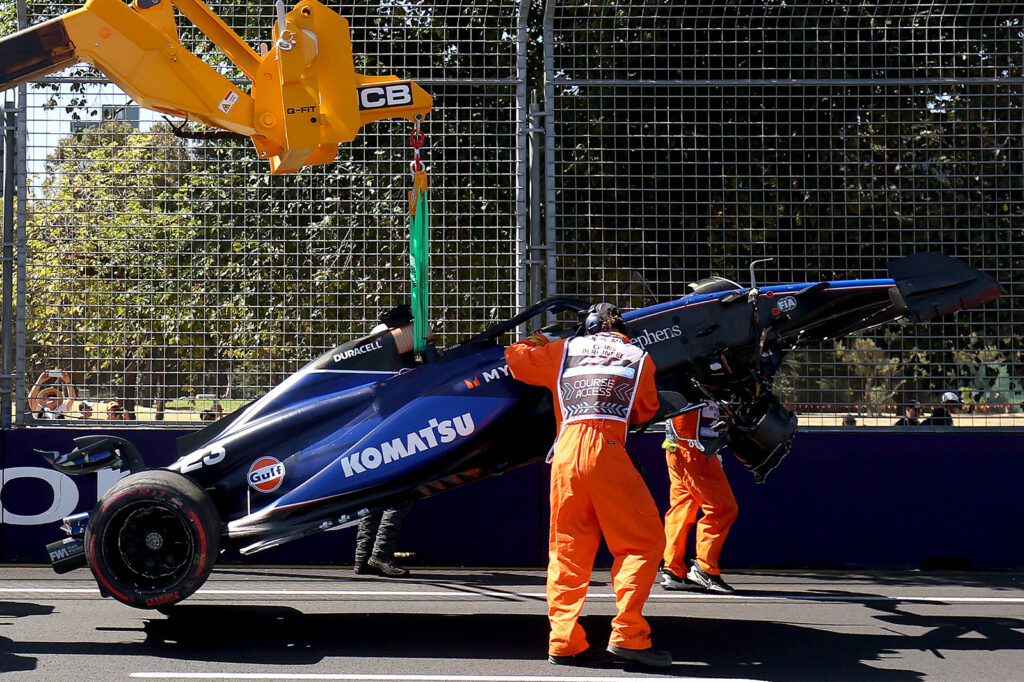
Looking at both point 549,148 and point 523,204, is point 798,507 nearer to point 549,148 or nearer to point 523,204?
point 523,204

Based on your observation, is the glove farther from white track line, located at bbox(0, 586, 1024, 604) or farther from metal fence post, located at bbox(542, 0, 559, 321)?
metal fence post, located at bbox(542, 0, 559, 321)

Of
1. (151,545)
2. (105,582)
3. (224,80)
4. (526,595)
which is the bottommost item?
(526,595)

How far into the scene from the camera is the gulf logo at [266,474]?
632 cm

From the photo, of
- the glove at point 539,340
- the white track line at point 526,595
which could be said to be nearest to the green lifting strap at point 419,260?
the glove at point 539,340

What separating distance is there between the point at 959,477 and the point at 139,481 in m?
6.04

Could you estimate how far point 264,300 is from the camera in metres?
8.77

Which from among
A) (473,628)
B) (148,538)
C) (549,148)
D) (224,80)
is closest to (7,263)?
(224,80)

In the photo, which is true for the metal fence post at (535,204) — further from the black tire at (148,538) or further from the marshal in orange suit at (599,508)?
the black tire at (148,538)

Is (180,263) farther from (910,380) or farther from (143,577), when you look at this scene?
(910,380)

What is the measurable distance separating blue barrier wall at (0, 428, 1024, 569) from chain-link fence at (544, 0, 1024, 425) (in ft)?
1.30

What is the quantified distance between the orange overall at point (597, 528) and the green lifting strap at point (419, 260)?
1.35 meters

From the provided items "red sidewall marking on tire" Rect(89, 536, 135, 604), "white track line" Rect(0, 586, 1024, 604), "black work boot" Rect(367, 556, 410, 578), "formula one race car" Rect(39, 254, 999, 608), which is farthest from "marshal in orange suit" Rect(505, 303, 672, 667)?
"black work boot" Rect(367, 556, 410, 578)

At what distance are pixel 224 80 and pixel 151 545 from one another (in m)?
2.77

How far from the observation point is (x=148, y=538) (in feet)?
20.1
